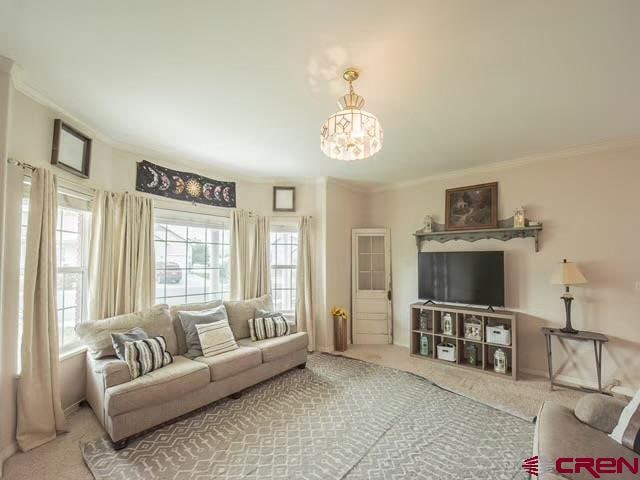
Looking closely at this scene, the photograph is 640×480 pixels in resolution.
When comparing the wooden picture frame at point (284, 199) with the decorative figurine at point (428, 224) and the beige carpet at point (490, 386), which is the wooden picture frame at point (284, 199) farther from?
the beige carpet at point (490, 386)

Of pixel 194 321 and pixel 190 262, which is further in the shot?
pixel 190 262

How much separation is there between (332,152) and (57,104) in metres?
2.44

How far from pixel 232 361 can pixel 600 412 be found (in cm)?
288

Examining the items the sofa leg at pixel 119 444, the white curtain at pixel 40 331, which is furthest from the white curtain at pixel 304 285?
the white curtain at pixel 40 331

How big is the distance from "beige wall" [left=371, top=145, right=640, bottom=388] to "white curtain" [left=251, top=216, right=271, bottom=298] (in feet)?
9.25

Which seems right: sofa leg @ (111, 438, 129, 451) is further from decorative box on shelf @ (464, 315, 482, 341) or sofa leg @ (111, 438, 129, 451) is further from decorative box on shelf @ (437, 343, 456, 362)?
decorative box on shelf @ (464, 315, 482, 341)

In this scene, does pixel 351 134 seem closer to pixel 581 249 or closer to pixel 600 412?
pixel 600 412

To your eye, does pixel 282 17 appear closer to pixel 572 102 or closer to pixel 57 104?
pixel 57 104

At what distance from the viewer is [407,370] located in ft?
12.2

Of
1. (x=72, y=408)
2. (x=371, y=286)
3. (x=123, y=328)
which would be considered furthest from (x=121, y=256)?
(x=371, y=286)

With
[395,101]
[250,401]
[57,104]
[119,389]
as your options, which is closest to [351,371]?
[250,401]

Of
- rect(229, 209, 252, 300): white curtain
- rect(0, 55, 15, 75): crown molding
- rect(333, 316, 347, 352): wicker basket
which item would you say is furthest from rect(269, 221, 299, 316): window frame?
rect(0, 55, 15, 75): crown molding

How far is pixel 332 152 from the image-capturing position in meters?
1.96

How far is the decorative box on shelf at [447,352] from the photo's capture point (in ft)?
12.8
